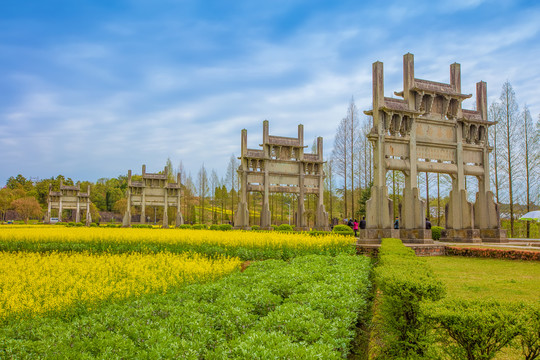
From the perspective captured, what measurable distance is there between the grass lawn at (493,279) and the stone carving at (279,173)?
15.8 metres

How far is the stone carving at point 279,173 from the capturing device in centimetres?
2633

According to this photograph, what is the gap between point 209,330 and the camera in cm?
342

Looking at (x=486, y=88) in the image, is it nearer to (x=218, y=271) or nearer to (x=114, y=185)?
(x=218, y=271)

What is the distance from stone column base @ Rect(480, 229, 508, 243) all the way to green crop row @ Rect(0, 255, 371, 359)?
15.2 meters

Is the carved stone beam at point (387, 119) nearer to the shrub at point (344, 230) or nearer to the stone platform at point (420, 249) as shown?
the stone platform at point (420, 249)

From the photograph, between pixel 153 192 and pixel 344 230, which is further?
pixel 153 192

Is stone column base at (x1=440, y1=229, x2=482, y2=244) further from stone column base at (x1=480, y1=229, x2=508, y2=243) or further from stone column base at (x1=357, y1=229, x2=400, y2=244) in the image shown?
stone column base at (x1=357, y1=229, x2=400, y2=244)

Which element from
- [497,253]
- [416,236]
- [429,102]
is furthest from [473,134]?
[497,253]

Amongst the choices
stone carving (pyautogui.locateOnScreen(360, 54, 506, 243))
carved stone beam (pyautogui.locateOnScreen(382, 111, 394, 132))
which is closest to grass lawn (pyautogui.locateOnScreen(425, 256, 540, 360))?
stone carving (pyautogui.locateOnScreen(360, 54, 506, 243))

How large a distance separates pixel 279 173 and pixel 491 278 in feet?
64.2

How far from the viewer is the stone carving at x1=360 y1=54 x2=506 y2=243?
1555 centimetres

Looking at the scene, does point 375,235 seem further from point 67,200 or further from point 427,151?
point 67,200

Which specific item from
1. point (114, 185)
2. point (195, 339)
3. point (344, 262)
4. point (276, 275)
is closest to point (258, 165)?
point (344, 262)

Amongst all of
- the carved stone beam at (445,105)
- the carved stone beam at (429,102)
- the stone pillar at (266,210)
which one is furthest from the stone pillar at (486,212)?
the stone pillar at (266,210)
